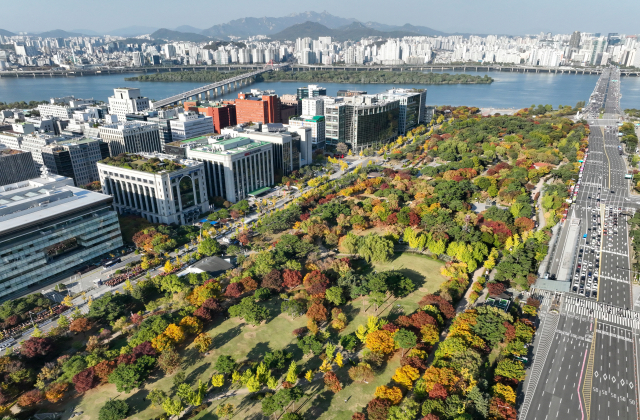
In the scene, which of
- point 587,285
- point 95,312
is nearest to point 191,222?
point 95,312

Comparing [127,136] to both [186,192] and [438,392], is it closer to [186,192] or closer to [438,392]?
[186,192]

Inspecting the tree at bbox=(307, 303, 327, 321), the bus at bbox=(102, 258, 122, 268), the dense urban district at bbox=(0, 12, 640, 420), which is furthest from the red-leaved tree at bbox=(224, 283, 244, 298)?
the bus at bbox=(102, 258, 122, 268)

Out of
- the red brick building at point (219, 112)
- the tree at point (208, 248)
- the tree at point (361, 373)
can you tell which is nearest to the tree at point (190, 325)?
the tree at point (208, 248)

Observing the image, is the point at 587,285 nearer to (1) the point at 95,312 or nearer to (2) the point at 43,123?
(1) the point at 95,312

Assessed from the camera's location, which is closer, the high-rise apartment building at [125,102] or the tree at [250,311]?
the tree at [250,311]

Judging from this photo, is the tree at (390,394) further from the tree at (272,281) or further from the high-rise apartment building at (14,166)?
the high-rise apartment building at (14,166)

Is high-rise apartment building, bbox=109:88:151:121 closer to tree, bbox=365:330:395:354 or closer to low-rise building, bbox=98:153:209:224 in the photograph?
low-rise building, bbox=98:153:209:224

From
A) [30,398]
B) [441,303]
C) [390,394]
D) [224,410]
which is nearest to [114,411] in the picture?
[30,398]
